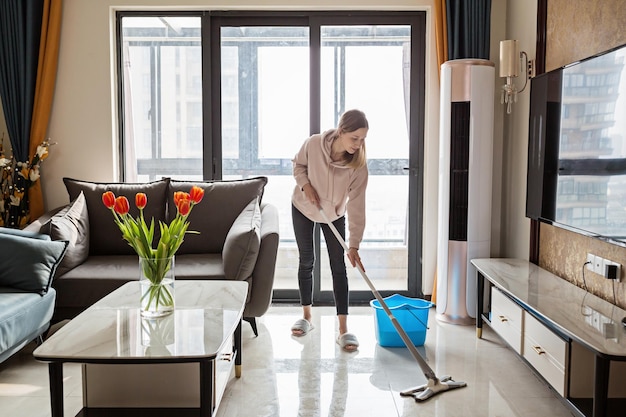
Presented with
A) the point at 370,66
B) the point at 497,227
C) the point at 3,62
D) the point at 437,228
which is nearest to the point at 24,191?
the point at 3,62

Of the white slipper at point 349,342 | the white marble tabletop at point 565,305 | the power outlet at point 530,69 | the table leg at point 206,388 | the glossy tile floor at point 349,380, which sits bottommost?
the glossy tile floor at point 349,380

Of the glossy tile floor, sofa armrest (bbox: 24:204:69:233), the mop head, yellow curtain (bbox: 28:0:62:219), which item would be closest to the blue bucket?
the glossy tile floor

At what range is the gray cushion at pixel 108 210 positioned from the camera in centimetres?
398

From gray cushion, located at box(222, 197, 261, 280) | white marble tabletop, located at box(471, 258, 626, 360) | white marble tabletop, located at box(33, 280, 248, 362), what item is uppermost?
gray cushion, located at box(222, 197, 261, 280)

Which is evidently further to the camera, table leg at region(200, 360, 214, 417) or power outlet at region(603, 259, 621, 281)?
power outlet at region(603, 259, 621, 281)

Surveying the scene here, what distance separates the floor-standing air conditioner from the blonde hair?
2.69 feet

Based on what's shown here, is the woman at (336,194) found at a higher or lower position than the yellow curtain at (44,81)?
lower

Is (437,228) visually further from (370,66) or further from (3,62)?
(3,62)

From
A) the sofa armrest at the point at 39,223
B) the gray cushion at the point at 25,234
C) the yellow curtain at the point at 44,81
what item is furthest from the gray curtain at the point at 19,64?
the gray cushion at the point at 25,234

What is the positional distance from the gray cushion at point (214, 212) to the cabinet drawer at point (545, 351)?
1889 mm

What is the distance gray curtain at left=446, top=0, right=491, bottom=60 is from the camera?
4.18 metres

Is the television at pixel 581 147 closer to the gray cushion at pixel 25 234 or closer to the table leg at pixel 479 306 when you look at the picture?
the table leg at pixel 479 306

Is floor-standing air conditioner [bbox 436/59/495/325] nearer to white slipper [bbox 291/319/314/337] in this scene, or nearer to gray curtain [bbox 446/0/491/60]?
gray curtain [bbox 446/0/491/60]

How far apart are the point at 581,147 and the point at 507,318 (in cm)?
91
